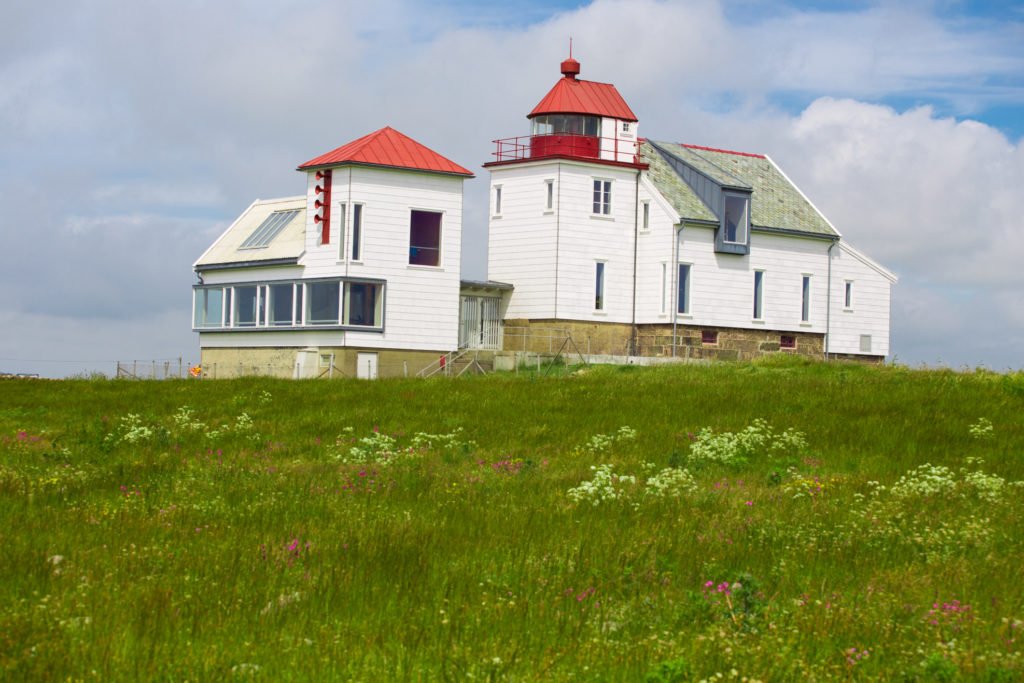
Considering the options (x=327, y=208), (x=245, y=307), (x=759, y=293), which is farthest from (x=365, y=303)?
(x=759, y=293)

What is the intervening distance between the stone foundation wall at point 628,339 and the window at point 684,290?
2.47 ft

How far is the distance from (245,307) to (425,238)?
27.7ft

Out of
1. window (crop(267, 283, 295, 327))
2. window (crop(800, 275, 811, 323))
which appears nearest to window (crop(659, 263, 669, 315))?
window (crop(800, 275, 811, 323))

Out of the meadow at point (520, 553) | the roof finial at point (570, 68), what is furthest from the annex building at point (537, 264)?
the meadow at point (520, 553)

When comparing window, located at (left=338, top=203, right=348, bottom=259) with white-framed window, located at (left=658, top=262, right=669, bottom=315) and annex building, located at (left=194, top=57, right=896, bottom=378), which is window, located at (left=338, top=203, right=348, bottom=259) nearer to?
annex building, located at (left=194, top=57, right=896, bottom=378)

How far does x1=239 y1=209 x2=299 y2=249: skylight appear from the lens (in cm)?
4975

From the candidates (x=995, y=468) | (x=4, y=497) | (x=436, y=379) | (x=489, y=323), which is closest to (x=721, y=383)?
(x=436, y=379)

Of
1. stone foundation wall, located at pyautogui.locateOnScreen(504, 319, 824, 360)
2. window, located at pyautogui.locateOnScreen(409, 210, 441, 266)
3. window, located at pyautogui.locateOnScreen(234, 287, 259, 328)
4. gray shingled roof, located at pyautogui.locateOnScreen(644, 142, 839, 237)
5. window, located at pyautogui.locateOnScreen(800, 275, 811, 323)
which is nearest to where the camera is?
window, located at pyautogui.locateOnScreen(409, 210, 441, 266)

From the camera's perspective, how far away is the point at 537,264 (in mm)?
49375

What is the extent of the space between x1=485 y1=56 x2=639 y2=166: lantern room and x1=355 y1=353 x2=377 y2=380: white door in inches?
439

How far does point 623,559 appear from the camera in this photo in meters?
11.2

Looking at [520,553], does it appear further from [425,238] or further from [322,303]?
[425,238]

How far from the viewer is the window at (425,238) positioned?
4662 cm

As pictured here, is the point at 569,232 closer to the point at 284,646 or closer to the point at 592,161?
the point at 592,161
